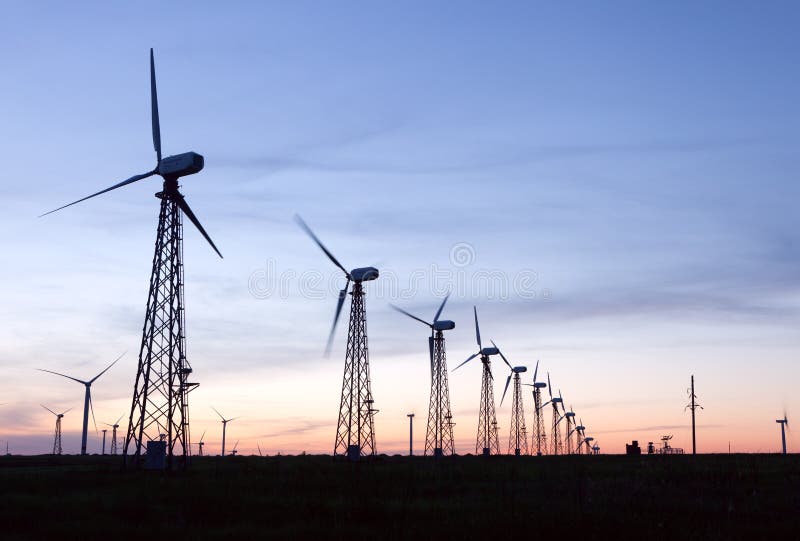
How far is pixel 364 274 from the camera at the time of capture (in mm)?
92250

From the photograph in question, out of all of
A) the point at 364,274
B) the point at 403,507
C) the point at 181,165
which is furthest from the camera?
the point at 364,274

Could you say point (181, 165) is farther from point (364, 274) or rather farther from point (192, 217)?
point (364, 274)

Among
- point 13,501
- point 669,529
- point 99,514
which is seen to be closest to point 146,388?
point 13,501

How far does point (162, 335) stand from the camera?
207 feet

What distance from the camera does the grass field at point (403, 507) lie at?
31.7 meters

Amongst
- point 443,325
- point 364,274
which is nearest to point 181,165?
point 364,274

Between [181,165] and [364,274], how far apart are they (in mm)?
31259

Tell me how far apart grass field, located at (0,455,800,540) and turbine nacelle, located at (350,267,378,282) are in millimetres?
40446

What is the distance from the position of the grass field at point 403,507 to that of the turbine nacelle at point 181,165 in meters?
22.6

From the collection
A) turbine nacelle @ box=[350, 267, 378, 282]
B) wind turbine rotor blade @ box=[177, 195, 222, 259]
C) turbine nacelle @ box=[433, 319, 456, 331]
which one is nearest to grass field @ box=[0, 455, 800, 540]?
wind turbine rotor blade @ box=[177, 195, 222, 259]

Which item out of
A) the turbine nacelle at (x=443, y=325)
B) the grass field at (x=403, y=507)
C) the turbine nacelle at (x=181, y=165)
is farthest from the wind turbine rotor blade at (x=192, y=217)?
the turbine nacelle at (x=443, y=325)

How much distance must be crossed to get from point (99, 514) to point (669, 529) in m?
22.2

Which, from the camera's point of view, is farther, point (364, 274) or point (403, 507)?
point (364, 274)

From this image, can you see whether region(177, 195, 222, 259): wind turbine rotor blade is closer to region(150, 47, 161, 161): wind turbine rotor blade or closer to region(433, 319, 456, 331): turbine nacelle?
region(150, 47, 161, 161): wind turbine rotor blade
